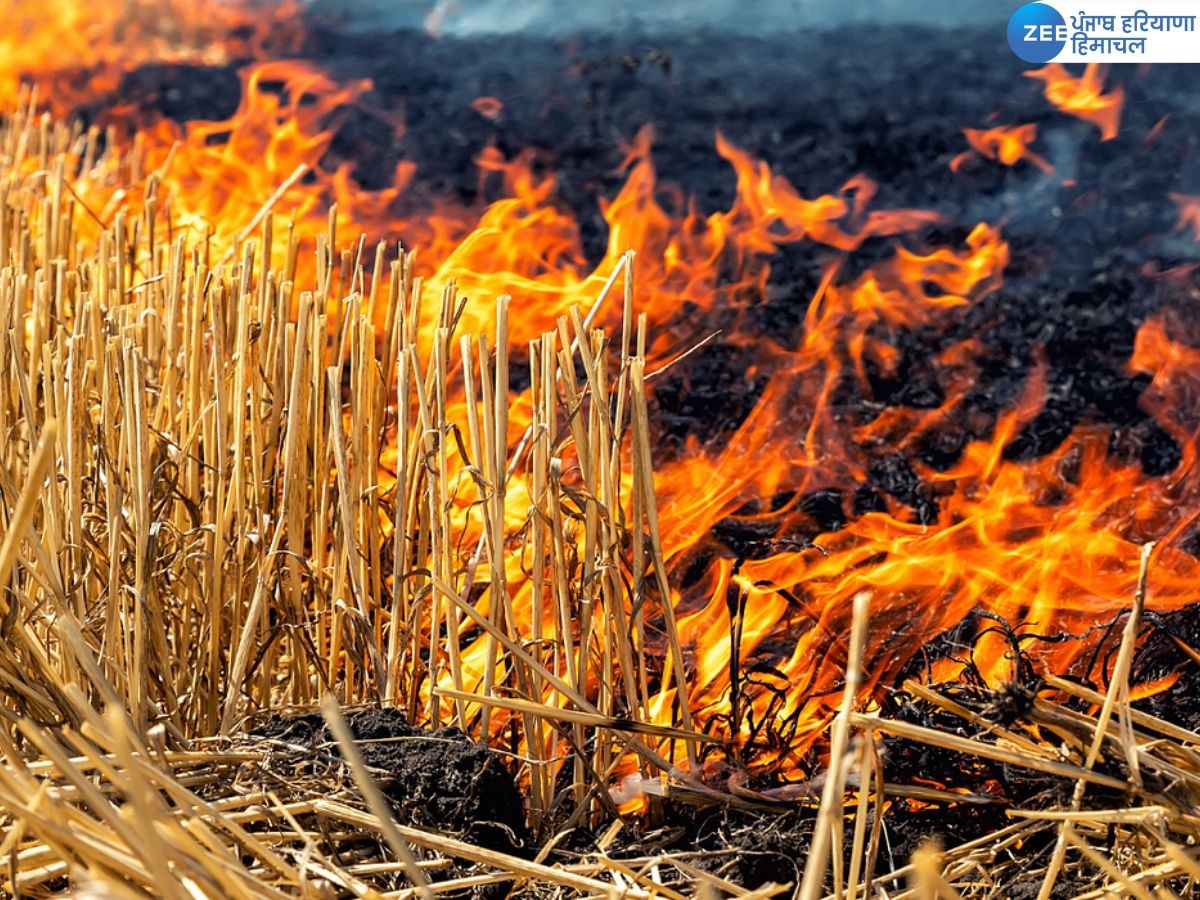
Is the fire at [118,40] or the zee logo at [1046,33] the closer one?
the zee logo at [1046,33]

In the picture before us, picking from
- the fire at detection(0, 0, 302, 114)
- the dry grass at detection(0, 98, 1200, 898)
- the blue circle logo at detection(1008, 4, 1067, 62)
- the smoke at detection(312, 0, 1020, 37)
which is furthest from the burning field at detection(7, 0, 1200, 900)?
the fire at detection(0, 0, 302, 114)

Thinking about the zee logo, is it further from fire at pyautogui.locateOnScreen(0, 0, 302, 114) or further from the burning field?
fire at pyautogui.locateOnScreen(0, 0, 302, 114)

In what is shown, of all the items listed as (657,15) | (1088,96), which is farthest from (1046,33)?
(657,15)

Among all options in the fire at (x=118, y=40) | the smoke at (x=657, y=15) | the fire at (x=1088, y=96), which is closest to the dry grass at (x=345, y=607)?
the fire at (x=1088, y=96)

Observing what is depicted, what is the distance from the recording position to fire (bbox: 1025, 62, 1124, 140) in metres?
3.98

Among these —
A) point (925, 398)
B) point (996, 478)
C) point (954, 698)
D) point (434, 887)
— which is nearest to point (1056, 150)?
point (925, 398)

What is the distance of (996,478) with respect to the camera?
2705 mm

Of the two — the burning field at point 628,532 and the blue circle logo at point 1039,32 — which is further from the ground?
the blue circle logo at point 1039,32

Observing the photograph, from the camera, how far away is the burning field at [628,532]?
1.36 m

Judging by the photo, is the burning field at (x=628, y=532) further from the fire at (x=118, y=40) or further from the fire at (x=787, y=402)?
the fire at (x=118, y=40)

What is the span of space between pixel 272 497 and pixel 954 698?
862 mm

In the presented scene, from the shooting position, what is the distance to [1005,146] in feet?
13.0

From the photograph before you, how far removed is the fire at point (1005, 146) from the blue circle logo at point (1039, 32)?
0.25 metres

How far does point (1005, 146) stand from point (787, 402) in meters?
1.54
